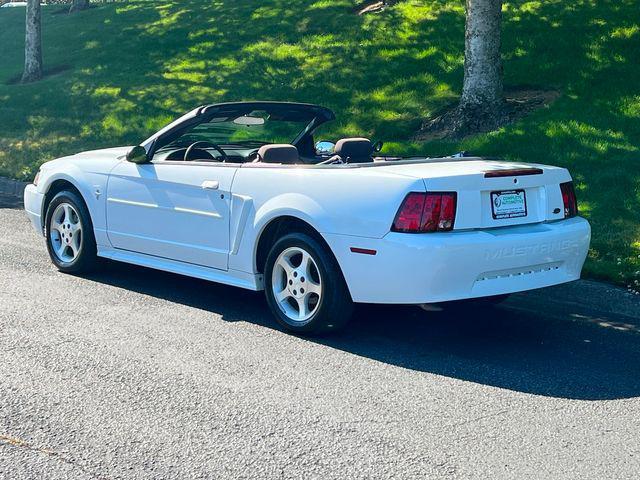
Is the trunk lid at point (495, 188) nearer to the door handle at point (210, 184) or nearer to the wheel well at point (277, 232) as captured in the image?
the wheel well at point (277, 232)

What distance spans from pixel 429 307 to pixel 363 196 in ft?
2.68

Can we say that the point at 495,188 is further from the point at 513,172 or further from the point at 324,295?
the point at 324,295

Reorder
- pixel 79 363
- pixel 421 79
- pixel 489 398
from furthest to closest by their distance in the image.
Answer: pixel 421 79
pixel 79 363
pixel 489 398

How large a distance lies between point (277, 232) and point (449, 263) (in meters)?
1.44

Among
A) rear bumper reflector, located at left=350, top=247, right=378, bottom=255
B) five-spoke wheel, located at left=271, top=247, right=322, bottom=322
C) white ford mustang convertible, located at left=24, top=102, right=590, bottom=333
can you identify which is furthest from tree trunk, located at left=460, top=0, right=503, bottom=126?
rear bumper reflector, located at left=350, top=247, right=378, bottom=255

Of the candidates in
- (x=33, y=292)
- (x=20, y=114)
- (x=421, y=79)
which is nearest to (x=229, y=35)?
(x=20, y=114)

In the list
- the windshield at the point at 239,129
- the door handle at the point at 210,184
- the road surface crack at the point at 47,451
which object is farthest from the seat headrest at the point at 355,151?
the road surface crack at the point at 47,451

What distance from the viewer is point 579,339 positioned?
680cm

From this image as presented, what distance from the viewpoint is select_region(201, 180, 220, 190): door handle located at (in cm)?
729

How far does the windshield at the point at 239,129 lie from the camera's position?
8031mm

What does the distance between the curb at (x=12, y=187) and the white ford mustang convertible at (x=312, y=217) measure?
5704 millimetres

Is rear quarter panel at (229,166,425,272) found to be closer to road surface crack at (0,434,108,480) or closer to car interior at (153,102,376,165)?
car interior at (153,102,376,165)

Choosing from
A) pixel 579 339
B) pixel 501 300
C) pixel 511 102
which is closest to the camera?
pixel 579 339

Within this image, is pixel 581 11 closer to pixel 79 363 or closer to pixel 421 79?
pixel 421 79
